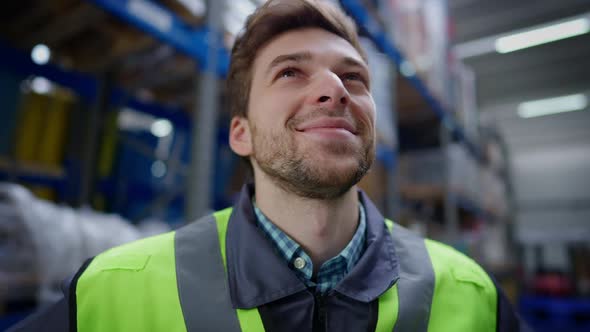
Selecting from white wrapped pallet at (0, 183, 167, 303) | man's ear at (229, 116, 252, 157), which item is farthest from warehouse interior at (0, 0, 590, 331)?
man's ear at (229, 116, 252, 157)

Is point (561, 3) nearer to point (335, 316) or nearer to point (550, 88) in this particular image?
point (550, 88)

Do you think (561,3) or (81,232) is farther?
(561,3)

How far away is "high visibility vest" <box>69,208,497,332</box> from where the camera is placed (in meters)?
0.77

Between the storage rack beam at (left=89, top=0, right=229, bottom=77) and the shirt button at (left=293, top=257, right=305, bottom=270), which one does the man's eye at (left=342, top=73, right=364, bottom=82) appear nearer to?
the shirt button at (left=293, top=257, right=305, bottom=270)

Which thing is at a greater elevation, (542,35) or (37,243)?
(542,35)

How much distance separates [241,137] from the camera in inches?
48.2

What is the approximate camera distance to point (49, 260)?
151 centimetres

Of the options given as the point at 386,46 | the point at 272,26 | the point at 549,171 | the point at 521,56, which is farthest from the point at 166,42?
the point at 549,171

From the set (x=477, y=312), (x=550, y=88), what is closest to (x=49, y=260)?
(x=477, y=312)

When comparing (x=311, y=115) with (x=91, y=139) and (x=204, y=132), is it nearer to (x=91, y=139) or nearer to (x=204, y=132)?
(x=204, y=132)

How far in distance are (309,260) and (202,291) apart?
28 cm

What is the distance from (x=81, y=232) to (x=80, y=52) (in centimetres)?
126

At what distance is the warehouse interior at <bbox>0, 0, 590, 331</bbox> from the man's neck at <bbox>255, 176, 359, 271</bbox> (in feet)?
2.29

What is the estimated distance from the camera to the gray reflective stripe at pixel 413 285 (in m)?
0.86
